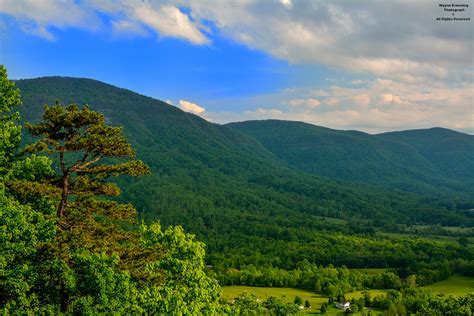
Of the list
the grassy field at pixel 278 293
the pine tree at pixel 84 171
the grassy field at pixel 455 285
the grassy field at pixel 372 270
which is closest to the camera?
the pine tree at pixel 84 171

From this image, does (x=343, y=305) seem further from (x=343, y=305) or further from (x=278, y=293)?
(x=278, y=293)

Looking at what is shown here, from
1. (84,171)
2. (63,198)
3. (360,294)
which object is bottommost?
(360,294)

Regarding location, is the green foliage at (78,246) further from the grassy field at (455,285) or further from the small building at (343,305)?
the grassy field at (455,285)

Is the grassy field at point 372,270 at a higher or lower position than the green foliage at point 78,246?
lower

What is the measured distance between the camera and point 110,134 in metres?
24.0

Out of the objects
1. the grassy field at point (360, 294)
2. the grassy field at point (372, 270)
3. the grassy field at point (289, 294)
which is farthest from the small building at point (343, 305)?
the grassy field at point (372, 270)

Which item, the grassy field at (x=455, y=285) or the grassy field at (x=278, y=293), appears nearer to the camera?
the grassy field at (x=278, y=293)

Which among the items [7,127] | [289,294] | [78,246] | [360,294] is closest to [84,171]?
[78,246]

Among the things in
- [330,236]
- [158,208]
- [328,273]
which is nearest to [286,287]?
[328,273]

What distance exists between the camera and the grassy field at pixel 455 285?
10219 centimetres

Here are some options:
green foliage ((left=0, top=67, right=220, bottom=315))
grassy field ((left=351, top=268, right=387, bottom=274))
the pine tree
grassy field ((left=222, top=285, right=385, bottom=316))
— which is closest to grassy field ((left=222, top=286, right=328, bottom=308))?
grassy field ((left=222, top=285, right=385, bottom=316))

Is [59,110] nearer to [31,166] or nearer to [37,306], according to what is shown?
[31,166]

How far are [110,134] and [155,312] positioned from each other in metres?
10.2

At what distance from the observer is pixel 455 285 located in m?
108
